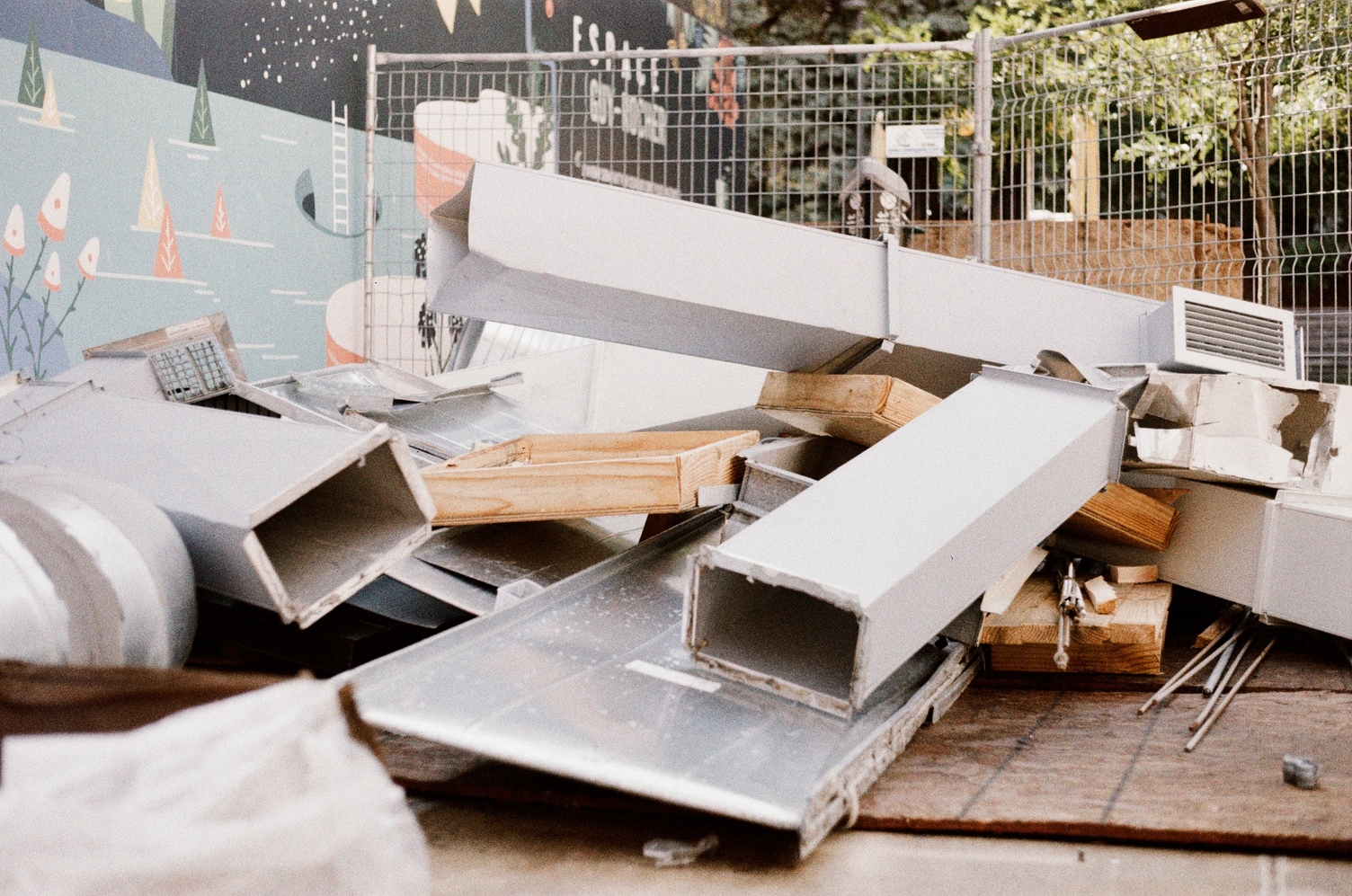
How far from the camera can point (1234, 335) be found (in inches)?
126

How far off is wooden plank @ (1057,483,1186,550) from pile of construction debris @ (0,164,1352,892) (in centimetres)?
1

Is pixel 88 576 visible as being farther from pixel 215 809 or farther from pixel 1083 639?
pixel 1083 639

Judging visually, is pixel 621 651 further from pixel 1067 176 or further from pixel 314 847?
pixel 1067 176

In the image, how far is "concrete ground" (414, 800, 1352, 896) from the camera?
64.6 inches

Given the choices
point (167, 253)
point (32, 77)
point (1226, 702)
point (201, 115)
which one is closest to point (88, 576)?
point (1226, 702)

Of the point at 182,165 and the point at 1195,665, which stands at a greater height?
the point at 182,165

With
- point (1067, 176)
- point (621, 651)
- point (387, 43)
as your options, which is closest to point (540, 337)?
point (387, 43)

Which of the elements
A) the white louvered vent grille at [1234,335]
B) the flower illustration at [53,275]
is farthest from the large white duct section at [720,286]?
the flower illustration at [53,275]

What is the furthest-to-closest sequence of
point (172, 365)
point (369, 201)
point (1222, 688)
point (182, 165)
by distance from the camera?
point (369, 201)
point (182, 165)
point (172, 365)
point (1222, 688)

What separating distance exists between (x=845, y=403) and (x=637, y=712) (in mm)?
1194

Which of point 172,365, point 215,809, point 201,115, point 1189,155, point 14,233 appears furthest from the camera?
point 201,115

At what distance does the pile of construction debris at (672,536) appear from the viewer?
5.43 feet

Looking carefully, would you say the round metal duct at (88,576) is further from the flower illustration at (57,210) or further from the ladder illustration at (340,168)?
the ladder illustration at (340,168)

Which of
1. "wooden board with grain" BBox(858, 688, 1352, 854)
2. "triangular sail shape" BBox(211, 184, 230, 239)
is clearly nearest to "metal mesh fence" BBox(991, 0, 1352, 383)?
"wooden board with grain" BBox(858, 688, 1352, 854)
